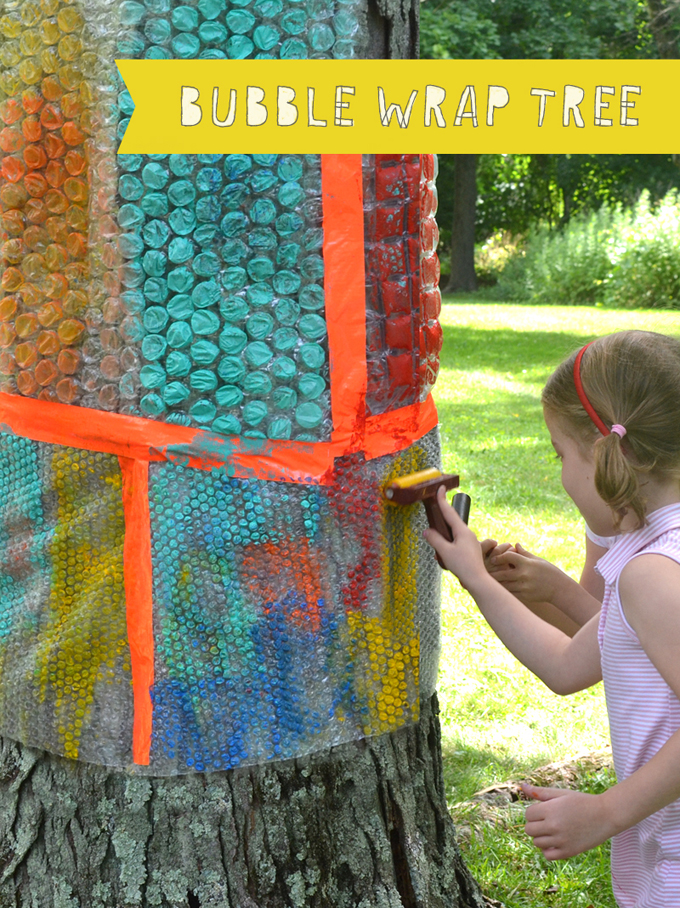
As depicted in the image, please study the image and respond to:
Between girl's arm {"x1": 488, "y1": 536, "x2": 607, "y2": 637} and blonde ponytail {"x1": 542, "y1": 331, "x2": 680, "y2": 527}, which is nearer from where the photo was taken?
blonde ponytail {"x1": 542, "y1": 331, "x2": 680, "y2": 527}

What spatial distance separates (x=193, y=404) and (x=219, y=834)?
2.34ft

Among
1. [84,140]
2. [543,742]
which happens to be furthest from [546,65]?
[543,742]

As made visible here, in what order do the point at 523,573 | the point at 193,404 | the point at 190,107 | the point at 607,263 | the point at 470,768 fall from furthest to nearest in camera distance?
1. the point at 607,263
2. the point at 470,768
3. the point at 523,573
4. the point at 193,404
5. the point at 190,107

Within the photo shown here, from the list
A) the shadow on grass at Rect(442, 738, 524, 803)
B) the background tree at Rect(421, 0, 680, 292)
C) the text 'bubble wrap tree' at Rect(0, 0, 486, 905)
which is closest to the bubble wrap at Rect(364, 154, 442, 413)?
the text 'bubble wrap tree' at Rect(0, 0, 486, 905)

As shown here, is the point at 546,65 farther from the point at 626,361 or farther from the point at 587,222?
the point at 587,222

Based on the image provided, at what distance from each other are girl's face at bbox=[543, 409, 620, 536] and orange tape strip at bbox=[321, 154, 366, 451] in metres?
0.34

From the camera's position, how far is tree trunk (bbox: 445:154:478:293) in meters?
19.5

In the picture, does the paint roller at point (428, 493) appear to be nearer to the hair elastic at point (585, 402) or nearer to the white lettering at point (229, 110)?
the hair elastic at point (585, 402)

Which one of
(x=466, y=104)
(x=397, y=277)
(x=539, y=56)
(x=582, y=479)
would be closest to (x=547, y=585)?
(x=582, y=479)

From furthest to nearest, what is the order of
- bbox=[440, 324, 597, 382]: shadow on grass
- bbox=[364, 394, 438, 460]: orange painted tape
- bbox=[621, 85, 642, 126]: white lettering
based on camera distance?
bbox=[440, 324, 597, 382]: shadow on grass
bbox=[621, 85, 642, 126]: white lettering
bbox=[364, 394, 438, 460]: orange painted tape

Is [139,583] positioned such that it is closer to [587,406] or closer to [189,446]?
[189,446]

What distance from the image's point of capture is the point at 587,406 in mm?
1576

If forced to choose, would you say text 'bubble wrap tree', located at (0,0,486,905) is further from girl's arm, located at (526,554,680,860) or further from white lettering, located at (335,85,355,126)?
girl's arm, located at (526,554,680,860)

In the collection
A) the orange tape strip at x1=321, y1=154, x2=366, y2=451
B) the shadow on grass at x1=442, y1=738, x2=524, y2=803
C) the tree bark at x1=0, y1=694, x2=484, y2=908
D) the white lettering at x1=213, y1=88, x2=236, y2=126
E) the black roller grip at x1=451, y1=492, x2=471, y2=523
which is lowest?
the shadow on grass at x1=442, y1=738, x2=524, y2=803
